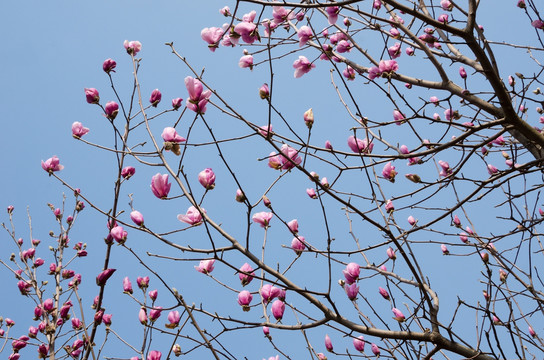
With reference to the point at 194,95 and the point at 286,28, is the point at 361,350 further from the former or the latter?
the point at 286,28

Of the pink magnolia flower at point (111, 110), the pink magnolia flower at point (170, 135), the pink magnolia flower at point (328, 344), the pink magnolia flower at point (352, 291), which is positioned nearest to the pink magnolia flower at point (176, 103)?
the pink magnolia flower at point (111, 110)

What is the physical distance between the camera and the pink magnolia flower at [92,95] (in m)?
2.21

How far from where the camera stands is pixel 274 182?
1.72 m

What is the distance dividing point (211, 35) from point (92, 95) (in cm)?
76

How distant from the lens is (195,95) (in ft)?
5.28

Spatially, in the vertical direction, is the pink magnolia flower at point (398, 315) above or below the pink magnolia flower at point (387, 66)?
below

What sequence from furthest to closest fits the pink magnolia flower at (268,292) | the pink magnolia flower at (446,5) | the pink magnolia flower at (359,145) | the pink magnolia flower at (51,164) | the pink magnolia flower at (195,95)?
the pink magnolia flower at (446,5), the pink magnolia flower at (51,164), the pink magnolia flower at (359,145), the pink magnolia flower at (268,292), the pink magnolia flower at (195,95)

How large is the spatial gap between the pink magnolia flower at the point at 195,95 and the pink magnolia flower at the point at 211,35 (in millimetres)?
832

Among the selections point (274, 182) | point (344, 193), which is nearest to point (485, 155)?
point (344, 193)

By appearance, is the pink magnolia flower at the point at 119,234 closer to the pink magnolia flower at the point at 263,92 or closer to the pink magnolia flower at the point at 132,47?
the pink magnolia flower at the point at 263,92

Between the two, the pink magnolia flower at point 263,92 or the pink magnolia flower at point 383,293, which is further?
the pink magnolia flower at point 383,293

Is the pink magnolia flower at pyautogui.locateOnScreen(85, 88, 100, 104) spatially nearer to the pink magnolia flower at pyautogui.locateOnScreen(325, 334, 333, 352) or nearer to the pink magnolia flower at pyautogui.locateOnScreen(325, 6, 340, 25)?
the pink magnolia flower at pyautogui.locateOnScreen(325, 6, 340, 25)

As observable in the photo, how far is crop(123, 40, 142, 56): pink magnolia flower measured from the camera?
8.14 feet

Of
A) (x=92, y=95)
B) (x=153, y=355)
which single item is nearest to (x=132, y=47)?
(x=92, y=95)
